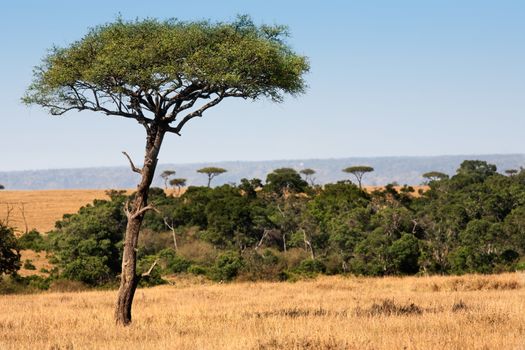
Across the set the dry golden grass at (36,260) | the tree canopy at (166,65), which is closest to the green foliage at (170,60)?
the tree canopy at (166,65)

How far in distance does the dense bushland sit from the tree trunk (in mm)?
21707

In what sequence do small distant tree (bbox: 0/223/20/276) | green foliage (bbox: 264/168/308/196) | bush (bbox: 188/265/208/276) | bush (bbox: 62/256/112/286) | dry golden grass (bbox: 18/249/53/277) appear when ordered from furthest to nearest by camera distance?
green foliage (bbox: 264/168/308/196), dry golden grass (bbox: 18/249/53/277), bush (bbox: 188/265/208/276), bush (bbox: 62/256/112/286), small distant tree (bbox: 0/223/20/276)

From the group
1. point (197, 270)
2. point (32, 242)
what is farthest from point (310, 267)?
point (32, 242)

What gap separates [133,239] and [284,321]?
4.22 m

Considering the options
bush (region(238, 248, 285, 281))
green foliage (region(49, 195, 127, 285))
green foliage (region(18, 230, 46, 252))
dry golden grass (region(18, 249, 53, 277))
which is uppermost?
green foliage (region(49, 195, 127, 285))

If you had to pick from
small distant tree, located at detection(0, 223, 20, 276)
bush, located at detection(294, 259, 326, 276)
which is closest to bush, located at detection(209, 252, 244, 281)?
bush, located at detection(294, 259, 326, 276)

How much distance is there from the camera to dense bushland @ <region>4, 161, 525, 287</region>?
42.5 meters

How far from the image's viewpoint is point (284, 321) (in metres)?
16.8

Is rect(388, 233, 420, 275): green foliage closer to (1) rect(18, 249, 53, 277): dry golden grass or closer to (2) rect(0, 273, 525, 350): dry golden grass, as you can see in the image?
(2) rect(0, 273, 525, 350): dry golden grass

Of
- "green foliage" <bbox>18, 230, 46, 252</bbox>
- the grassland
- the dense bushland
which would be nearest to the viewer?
the dense bushland

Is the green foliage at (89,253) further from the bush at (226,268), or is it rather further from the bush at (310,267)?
the bush at (310,267)

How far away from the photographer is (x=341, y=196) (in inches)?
2781

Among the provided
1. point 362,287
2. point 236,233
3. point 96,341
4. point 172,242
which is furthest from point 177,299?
point 172,242

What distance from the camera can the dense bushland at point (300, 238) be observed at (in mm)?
42531
